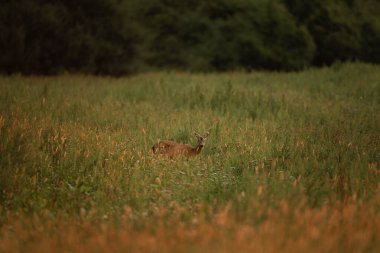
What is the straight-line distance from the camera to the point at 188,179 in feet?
22.6

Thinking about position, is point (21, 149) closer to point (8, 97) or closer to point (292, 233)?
point (292, 233)

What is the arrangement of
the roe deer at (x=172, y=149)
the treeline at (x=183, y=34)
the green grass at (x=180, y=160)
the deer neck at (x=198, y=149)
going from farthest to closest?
the treeline at (x=183, y=34) → the deer neck at (x=198, y=149) → the roe deer at (x=172, y=149) → the green grass at (x=180, y=160)

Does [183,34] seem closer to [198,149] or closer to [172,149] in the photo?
[198,149]

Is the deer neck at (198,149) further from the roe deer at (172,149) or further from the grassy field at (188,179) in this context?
the grassy field at (188,179)

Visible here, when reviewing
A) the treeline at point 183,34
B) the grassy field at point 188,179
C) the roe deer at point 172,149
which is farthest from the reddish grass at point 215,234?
the treeline at point 183,34

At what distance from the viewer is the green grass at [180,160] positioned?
590 cm

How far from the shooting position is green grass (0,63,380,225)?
19.4 ft

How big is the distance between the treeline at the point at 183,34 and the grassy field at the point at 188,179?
870 centimetres

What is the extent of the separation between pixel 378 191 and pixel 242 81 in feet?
50.6

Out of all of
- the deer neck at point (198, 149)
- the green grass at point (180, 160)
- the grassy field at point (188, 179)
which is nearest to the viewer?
the grassy field at point (188, 179)

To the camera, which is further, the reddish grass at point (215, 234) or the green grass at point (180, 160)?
the green grass at point (180, 160)

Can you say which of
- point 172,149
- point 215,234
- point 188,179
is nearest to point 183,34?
point 172,149

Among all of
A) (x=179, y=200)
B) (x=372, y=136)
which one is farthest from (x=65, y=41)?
(x=179, y=200)

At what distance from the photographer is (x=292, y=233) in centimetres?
439
